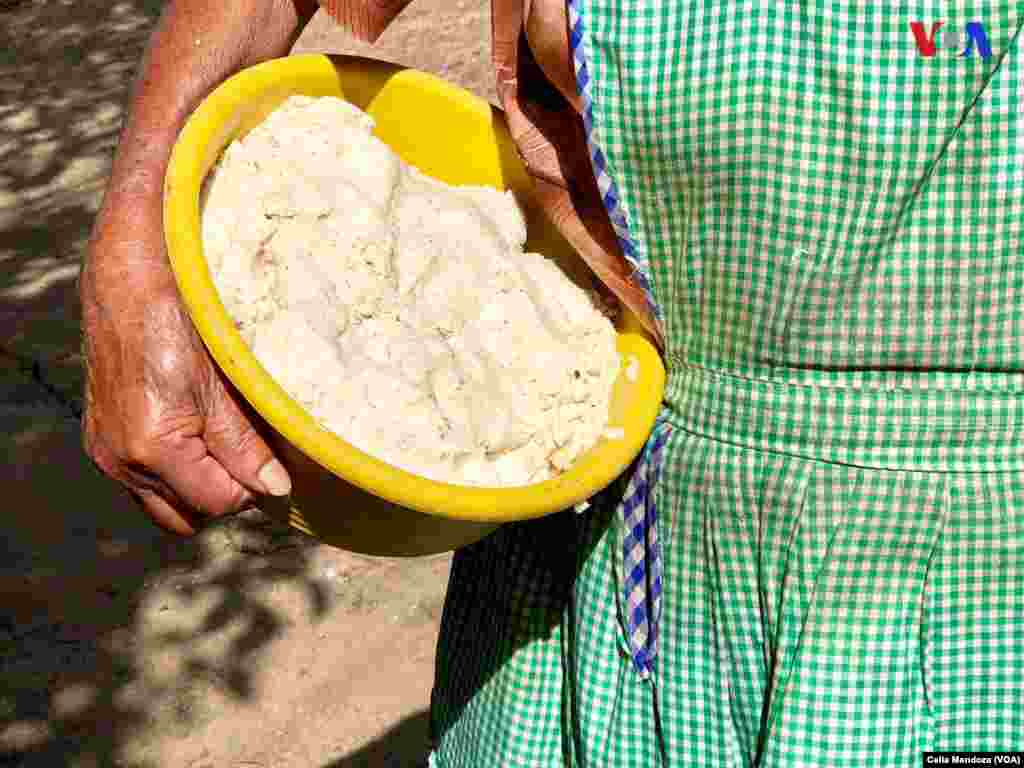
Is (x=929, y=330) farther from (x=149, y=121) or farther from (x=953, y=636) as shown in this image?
(x=149, y=121)

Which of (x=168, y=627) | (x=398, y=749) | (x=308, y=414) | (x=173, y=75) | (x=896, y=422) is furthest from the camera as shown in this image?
(x=168, y=627)

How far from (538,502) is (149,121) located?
1.78 feet

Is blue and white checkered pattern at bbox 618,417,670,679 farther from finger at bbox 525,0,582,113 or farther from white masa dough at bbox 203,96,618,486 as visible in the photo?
finger at bbox 525,0,582,113

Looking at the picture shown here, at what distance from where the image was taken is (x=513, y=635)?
146 cm

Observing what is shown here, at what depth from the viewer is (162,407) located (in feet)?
3.90

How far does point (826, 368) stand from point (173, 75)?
69 cm

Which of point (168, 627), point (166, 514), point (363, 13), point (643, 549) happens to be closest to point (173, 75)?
point (363, 13)

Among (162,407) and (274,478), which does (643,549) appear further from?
(162,407)

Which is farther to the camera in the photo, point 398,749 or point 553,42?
point 398,749

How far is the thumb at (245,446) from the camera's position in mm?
1160

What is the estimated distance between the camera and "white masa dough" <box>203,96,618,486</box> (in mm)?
1139

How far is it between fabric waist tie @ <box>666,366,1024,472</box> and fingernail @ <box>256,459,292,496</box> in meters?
0.42

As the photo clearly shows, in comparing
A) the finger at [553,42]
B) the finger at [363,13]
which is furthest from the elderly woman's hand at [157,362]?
the finger at [553,42]

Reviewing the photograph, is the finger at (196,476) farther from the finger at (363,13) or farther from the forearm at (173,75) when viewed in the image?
the finger at (363,13)
